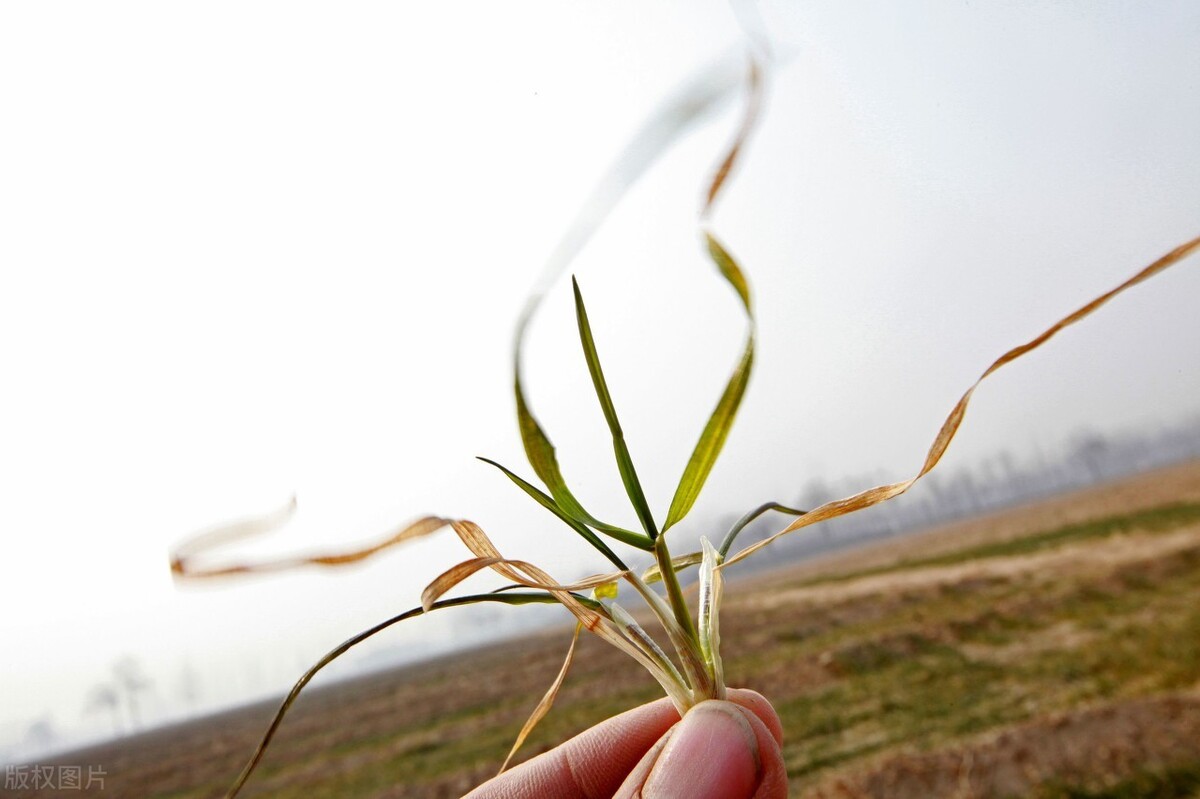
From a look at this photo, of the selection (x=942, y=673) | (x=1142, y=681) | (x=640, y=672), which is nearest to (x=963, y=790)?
(x=1142, y=681)

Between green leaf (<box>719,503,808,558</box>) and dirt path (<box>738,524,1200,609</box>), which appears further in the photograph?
dirt path (<box>738,524,1200,609</box>)

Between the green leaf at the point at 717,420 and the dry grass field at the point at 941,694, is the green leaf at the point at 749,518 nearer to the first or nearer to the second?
the green leaf at the point at 717,420

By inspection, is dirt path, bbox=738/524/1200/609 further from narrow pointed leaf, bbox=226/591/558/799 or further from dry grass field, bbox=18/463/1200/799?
narrow pointed leaf, bbox=226/591/558/799

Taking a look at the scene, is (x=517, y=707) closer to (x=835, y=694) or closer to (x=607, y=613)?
(x=835, y=694)

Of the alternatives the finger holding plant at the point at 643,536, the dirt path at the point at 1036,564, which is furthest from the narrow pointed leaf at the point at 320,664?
the dirt path at the point at 1036,564

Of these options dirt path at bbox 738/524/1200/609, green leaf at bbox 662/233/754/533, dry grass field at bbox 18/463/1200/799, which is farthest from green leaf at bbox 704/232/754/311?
dirt path at bbox 738/524/1200/609

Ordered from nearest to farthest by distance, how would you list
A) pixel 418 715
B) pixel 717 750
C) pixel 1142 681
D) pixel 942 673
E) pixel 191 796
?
1. pixel 717 750
2. pixel 1142 681
3. pixel 942 673
4. pixel 191 796
5. pixel 418 715
